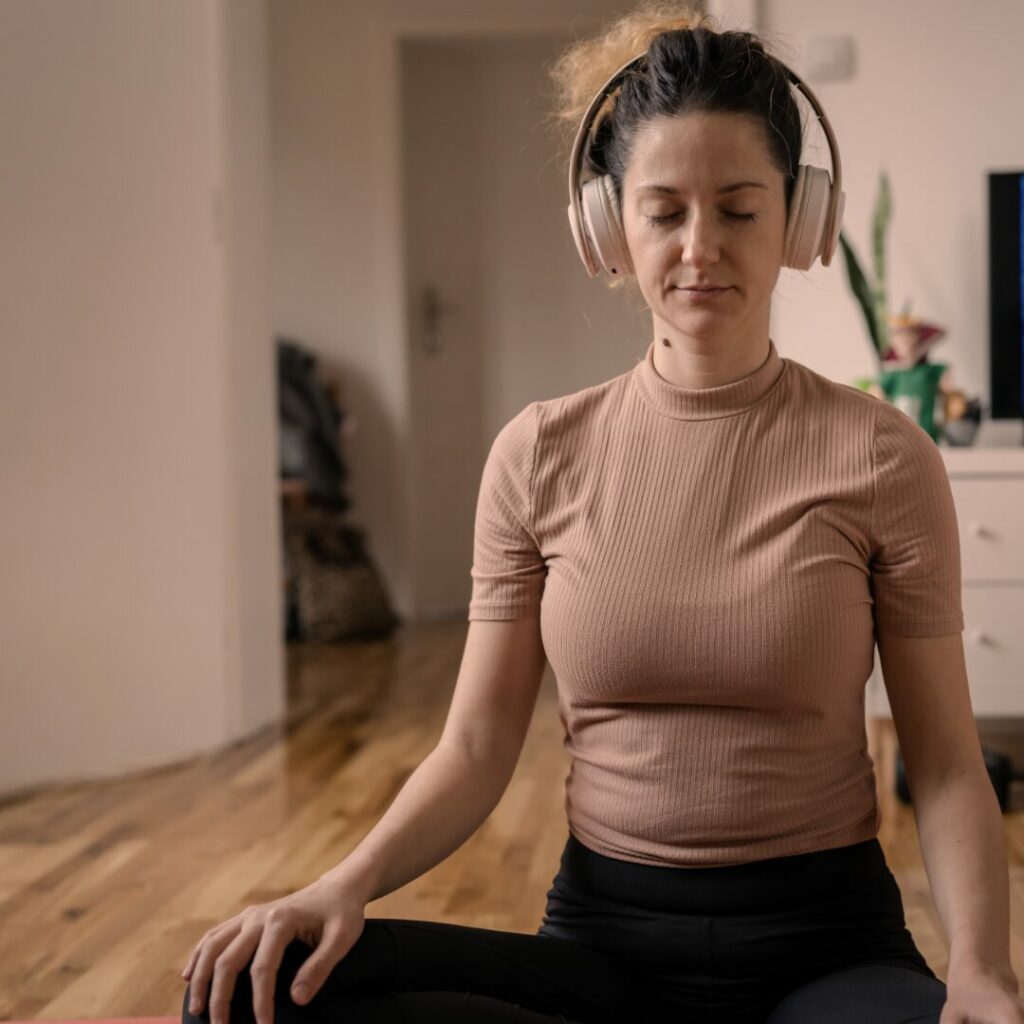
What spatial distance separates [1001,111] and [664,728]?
2877 mm

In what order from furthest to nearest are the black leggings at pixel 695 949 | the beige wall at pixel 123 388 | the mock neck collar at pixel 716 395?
1. the beige wall at pixel 123 388
2. the mock neck collar at pixel 716 395
3. the black leggings at pixel 695 949

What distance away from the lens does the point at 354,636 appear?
18.9ft

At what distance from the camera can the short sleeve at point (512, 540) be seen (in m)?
1.19

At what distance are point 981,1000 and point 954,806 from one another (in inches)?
7.0

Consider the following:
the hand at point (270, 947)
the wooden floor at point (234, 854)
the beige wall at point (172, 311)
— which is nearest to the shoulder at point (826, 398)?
the hand at point (270, 947)

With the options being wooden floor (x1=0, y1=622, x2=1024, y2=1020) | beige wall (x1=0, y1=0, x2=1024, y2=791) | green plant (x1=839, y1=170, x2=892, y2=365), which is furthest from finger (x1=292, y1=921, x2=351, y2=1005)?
green plant (x1=839, y1=170, x2=892, y2=365)

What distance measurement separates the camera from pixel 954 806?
1.04m

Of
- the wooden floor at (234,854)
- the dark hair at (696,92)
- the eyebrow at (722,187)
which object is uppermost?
the dark hair at (696,92)

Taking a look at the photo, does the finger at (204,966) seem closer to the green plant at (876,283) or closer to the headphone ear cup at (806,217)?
the headphone ear cup at (806,217)

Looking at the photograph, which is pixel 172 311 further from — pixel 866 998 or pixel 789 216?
pixel 866 998

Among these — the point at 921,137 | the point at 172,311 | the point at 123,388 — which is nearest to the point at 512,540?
the point at 123,388

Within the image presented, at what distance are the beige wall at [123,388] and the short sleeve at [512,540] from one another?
216 cm

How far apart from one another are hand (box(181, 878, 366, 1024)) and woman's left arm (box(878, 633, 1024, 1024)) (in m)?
0.40

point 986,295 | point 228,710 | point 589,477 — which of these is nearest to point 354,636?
point 228,710
